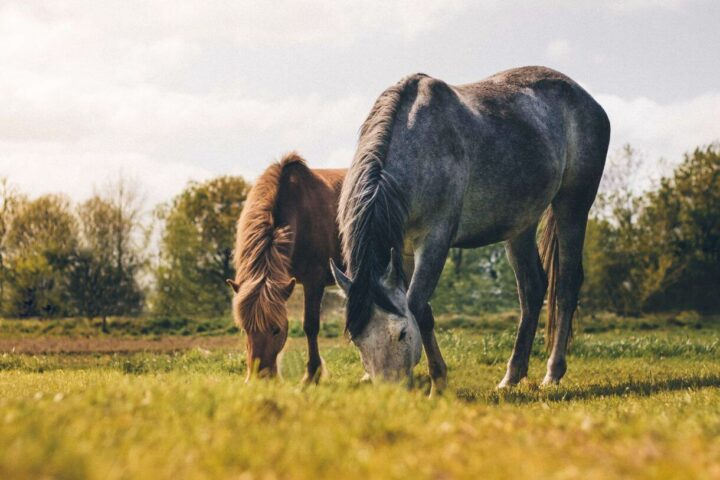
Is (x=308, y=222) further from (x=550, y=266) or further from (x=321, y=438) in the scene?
(x=321, y=438)

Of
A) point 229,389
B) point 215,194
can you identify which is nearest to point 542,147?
point 229,389

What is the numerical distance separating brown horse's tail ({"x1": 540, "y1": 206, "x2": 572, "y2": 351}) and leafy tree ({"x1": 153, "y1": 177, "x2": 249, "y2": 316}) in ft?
89.5

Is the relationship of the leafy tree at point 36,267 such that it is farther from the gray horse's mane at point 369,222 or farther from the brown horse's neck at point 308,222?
the gray horse's mane at point 369,222

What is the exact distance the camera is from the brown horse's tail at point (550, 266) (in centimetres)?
959

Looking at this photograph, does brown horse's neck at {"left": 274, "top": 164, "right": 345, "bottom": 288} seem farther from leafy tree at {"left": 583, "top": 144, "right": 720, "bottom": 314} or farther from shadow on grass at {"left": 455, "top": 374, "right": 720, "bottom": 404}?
leafy tree at {"left": 583, "top": 144, "right": 720, "bottom": 314}

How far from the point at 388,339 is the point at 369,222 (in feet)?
3.38

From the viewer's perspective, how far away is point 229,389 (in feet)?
13.0

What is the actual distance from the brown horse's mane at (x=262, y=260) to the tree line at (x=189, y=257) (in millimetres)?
21365

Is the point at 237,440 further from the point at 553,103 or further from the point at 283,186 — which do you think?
the point at 553,103

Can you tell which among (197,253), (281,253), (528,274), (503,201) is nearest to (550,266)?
(528,274)

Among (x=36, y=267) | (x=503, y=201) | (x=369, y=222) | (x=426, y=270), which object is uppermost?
(x=503, y=201)

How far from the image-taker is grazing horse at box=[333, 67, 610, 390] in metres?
5.86

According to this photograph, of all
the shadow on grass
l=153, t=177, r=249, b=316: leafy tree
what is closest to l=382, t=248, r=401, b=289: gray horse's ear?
the shadow on grass

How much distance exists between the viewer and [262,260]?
7375mm
